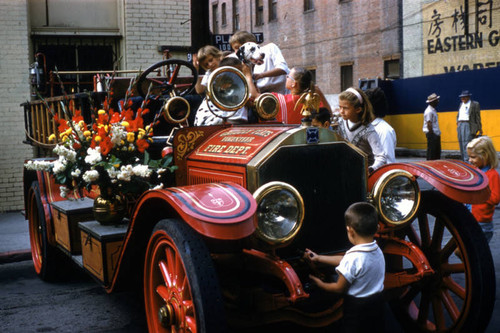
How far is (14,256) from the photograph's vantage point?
21.3ft

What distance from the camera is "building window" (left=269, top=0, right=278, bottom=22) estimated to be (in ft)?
99.4

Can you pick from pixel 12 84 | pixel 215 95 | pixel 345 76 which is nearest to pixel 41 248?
pixel 215 95

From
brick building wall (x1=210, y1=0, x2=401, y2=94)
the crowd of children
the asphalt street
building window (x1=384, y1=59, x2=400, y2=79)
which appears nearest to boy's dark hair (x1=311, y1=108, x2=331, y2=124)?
the crowd of children

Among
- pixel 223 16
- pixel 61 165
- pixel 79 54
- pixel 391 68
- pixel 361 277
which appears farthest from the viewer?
pixel 223 16

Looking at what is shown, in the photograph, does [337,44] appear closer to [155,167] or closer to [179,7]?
[179,7]

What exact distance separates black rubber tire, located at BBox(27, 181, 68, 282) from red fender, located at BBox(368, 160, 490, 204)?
3.15 m

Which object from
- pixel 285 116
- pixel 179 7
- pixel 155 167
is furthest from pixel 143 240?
pixel 179 7

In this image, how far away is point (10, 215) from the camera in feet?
29.8

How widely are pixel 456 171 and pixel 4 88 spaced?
24.8ft

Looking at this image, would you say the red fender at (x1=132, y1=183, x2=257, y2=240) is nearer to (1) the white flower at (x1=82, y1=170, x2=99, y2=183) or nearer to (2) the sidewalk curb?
(1) the white flower at (x1=82, y1=170, x2=99, y2=183)

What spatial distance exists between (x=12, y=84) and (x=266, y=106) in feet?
20.3

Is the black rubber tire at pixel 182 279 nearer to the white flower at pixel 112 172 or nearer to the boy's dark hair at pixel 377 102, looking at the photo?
the white flower at pixel 112 172

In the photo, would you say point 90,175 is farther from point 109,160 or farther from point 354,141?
point 354,141

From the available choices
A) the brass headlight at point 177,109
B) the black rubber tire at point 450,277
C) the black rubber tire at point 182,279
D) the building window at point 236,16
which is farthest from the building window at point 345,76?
the black rubber tire at point 182,279
